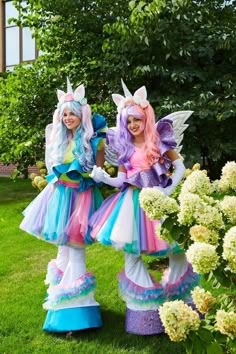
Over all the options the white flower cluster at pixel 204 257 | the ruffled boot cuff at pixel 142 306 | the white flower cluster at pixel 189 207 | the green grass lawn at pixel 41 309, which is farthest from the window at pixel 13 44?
the white flower cluster at pixel 204 257

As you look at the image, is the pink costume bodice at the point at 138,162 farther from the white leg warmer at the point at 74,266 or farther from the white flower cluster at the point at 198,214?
the white flower cluster at the point at 198,214

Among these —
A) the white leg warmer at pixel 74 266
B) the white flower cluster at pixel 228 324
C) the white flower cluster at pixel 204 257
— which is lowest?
the white leg warmer at pixel 74 266

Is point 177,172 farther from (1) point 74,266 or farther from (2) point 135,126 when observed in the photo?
(1) point 74,266

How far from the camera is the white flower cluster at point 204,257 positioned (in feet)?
6.52

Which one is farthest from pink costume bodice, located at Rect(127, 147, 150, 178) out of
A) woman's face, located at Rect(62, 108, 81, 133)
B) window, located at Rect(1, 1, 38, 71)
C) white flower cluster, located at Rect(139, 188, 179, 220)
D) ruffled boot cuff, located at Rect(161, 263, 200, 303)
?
window, located at Rect(1, 1, 38, 71)

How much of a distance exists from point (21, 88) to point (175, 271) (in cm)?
484

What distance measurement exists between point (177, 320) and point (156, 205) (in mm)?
490

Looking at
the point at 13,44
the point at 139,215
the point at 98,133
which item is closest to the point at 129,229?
the point at 139,215

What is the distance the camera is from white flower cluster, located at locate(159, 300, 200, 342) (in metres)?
1.96

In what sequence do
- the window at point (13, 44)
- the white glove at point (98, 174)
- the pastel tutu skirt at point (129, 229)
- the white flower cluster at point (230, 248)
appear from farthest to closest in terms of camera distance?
the window at point (13, 44)
the white glove at point (98, 174)
the pastel tutu skirt at point (129, 229)
the white flower cluster at point (230, 248)

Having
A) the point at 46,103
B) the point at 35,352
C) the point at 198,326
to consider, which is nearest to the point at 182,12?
the point at 46,103

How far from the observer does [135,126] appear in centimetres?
375

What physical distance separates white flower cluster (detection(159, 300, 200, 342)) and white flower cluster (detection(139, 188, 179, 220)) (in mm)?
401

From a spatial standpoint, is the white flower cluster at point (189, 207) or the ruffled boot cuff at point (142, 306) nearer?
the white flower cluster at point (189, 207)
